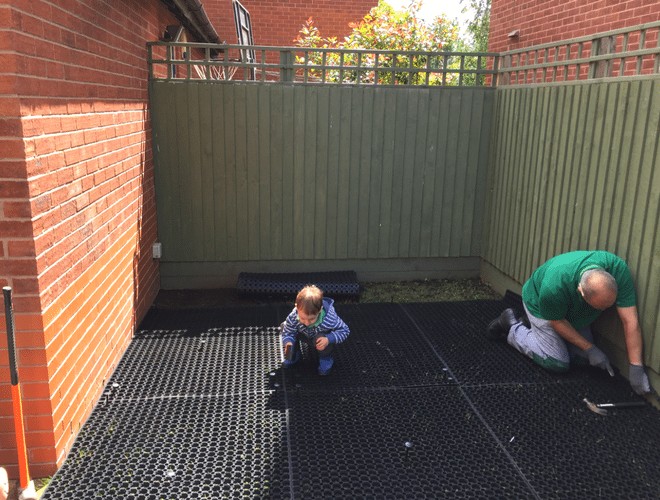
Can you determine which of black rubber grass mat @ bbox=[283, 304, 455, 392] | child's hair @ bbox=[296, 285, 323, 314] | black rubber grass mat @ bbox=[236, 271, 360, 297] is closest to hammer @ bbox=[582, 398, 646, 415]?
black rubber grass mat @ bbox=[283, 304, 455, 392]

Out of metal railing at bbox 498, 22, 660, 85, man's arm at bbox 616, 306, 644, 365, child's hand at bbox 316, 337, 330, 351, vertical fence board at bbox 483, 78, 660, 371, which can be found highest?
metal railing at bbox 498, 22, 660, 85

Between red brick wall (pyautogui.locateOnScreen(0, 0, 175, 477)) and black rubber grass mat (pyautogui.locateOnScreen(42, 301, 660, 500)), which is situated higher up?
red brick wall (pyautogui.locateOnScreen(0, 0, 175, 477))

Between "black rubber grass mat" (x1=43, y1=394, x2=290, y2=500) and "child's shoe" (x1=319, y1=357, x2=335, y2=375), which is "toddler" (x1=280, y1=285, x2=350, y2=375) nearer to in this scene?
"child's shoe" (x1=319, y1=357, x2=335, y2=375)

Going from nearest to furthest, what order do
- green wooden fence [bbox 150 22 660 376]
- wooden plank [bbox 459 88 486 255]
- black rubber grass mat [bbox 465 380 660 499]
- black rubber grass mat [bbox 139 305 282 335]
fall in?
black rubber grass mat [bbox 465 380 660 499]
black rubber grass mat [bbox 139 305 282 335]
green wooden fence [bbox 150 22 660 376]
wooden plank [bbox 459 88 486 255]

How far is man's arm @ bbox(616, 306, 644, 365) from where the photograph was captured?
383 cm

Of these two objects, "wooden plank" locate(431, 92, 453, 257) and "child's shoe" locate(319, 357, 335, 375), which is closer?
"child's shoe" locate(319, 357, 335, 375)

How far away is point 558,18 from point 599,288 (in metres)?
4.31

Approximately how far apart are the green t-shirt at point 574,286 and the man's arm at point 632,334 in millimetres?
55

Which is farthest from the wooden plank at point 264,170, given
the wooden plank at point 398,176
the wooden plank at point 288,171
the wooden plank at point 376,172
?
the wooden plank at point 398,176

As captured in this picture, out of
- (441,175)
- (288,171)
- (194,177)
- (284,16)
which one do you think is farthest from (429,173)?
(284,16)

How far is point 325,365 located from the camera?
4.20m

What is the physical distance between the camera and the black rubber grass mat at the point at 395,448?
2.96 m

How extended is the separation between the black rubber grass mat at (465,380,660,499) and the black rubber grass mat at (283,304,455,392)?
0.45 m

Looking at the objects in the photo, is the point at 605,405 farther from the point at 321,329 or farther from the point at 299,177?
the point at 299,177
